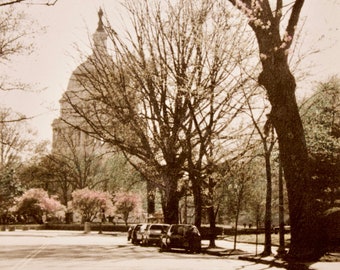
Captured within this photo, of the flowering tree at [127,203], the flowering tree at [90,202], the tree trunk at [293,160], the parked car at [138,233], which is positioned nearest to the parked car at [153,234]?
the parked car at [138,233]

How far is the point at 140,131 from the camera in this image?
3212 cm

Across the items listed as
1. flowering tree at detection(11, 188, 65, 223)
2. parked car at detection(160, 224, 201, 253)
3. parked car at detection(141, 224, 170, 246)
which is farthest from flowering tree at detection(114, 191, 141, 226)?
parked car at detection(160, 224, 201, 253)

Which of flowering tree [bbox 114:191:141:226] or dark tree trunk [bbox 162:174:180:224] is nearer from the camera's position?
dark tree trunk [bbox 162:174:180:224]

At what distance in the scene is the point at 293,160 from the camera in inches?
649

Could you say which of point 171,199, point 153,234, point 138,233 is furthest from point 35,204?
point 153,234

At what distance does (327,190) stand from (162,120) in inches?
406

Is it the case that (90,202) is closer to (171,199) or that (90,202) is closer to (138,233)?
(138,233)

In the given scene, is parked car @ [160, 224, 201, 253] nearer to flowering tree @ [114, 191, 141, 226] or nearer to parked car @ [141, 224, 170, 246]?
parked car @ [141, 224, 170, 246]

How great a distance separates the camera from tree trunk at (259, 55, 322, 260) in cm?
1603

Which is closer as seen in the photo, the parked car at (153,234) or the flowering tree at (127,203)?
the parked car at (153,234)

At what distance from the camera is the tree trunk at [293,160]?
16.0 m

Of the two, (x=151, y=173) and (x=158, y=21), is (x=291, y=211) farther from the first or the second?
(x=151, y=173)

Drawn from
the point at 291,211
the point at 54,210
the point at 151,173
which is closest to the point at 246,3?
the point at 291,211

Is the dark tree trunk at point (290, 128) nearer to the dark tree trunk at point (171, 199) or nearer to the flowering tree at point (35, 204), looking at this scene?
the dark tree trunk at point (171, 199)
